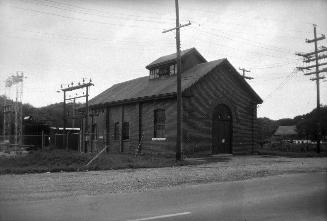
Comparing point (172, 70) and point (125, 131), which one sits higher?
point (172, 70)

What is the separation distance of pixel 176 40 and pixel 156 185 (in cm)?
1128

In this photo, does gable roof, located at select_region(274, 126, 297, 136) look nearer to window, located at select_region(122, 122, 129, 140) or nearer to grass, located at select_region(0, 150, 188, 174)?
window, located at select_region(122, 122, 129, 140)

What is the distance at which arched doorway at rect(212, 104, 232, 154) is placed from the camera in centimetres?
2658

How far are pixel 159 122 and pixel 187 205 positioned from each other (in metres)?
18.7

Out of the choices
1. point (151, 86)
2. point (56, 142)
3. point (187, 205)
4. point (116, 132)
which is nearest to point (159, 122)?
point (151, 86)

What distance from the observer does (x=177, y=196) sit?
31.3ft

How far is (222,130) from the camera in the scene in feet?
88.8

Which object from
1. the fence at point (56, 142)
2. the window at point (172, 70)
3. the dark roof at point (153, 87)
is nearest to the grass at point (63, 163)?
the dark roof at point (153, 87)

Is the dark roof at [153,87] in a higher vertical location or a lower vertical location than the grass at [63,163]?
higher

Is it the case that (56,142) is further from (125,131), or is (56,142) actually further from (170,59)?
(170,59)

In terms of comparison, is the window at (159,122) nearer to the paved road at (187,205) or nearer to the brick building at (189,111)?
the brick building at (189,111)

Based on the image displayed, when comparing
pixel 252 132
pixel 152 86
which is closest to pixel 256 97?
pixel 252 132

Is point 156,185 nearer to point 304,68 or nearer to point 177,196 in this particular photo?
point 177,196

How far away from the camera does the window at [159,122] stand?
26516 mm
